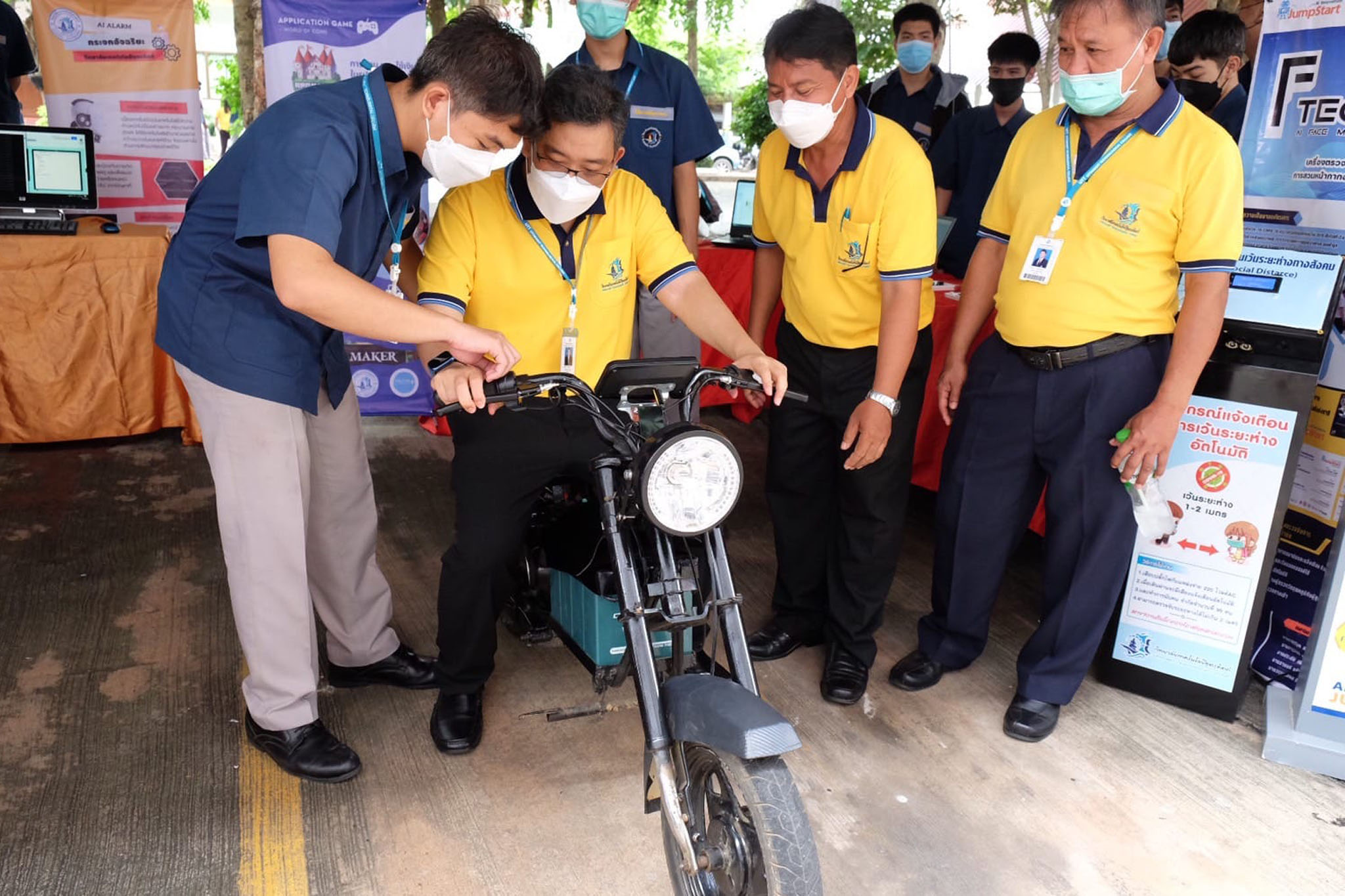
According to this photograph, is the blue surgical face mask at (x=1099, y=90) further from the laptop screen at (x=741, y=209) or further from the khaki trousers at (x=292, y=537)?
the laptop screen at (x=741, y=209)

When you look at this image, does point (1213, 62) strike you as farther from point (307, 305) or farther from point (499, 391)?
point (307, 305)

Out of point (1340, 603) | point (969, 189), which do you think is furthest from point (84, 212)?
point (1340, 603)

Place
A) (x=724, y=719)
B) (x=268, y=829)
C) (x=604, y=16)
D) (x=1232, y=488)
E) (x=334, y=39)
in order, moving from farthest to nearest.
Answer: (x=334, y=39), (x=604, y=16), (x=1232, y=488), (x=268, y=829), (x=724, y=719)

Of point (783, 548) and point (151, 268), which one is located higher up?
point (151, 268)

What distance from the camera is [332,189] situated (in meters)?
1.86

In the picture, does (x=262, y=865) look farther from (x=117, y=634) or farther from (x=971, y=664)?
(x=971, y=664)

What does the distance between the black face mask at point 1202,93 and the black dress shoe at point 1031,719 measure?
8.13 ft

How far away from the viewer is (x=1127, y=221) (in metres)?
2.33

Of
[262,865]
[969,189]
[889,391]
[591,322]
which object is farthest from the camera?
[969,189]

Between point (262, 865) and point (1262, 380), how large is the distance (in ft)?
8.70

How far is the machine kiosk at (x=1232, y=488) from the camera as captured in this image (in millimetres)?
2541

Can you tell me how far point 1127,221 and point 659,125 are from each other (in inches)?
63.8

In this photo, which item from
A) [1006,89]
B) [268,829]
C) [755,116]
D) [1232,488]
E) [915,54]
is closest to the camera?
[268,829]

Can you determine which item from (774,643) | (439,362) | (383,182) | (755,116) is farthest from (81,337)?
(755,116)
